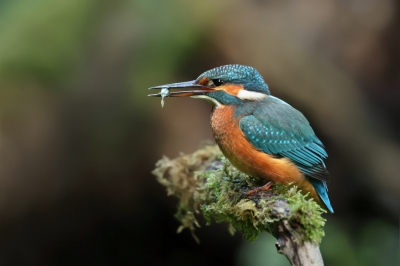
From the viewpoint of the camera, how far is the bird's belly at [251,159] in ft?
7.33

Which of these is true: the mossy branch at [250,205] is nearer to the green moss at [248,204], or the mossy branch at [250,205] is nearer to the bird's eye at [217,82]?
the green moss at [248,204]

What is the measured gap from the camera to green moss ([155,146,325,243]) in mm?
1673

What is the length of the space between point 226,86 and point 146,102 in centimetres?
202

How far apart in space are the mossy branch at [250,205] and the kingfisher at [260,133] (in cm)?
13

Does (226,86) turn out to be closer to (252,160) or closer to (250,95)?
(250,95)

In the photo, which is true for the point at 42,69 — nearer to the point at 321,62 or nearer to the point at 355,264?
the point at 321,62

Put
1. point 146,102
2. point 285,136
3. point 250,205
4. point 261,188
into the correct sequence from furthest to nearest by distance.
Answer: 1. point 146,102
2. point 285,136
3. point 261,188
4. point 250,205

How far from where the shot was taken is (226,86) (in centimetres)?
245

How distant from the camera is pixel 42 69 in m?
4.15

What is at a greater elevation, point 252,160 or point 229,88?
point 229,88

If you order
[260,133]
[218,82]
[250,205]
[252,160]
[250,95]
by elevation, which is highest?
[218,82]

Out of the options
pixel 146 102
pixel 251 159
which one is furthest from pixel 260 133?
pixel 146 102

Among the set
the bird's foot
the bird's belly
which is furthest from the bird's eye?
the bird's foot

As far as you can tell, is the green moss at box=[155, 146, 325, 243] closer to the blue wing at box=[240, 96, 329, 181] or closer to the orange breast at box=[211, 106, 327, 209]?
the orange breast at box=[211, 106, 327, 209]
